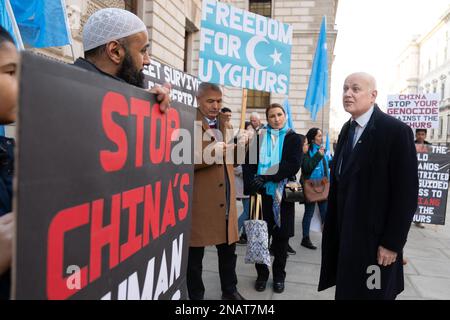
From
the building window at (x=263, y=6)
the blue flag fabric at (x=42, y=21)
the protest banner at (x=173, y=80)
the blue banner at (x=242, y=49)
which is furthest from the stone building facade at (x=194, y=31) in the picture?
the blue banner at (x=242, y=49)

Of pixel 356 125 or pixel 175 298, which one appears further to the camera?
pixel 356 125

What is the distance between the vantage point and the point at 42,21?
3088 millimetres

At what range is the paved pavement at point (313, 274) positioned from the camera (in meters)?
3.56

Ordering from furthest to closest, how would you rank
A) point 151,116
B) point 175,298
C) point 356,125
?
1. point 356,125
2. point 175,298
3. point 151,116

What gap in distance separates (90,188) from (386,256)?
1991 mm

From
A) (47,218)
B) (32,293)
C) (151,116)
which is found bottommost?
(32,293)

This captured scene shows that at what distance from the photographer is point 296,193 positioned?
13.3 ft

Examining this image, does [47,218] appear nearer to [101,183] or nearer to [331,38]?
[101,183]

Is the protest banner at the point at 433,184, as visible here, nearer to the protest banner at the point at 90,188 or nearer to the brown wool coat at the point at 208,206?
the brown wool coat at the point at 208,206

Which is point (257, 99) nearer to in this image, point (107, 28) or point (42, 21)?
point (42, 21)

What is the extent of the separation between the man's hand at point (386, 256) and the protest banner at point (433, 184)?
5137 millimetres

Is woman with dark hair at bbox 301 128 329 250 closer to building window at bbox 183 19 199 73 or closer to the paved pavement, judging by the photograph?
the paved pavement

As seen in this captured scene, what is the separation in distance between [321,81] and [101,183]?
6888 mm
